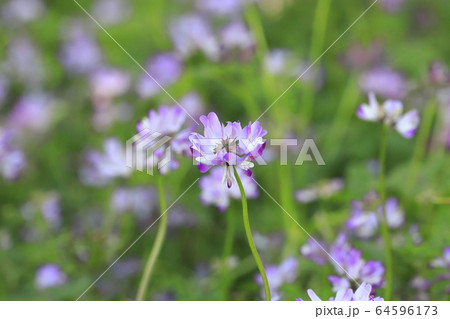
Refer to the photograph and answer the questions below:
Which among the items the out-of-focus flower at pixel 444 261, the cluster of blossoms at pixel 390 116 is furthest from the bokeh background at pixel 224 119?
the cluster of blossoms at pixel 390 116

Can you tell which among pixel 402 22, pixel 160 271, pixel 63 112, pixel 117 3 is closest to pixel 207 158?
pixel 160 271

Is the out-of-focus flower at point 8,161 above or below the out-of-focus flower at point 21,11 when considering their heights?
below

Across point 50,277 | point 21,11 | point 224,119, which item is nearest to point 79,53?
point 21,11

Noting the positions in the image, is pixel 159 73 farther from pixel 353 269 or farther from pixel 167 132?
pixel 353 269

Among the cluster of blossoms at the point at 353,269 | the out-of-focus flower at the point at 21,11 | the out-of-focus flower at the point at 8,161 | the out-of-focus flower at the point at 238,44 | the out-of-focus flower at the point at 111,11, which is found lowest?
the cluster of blossoms at the point at 353,269

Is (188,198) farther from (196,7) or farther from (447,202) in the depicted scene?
(196,7)

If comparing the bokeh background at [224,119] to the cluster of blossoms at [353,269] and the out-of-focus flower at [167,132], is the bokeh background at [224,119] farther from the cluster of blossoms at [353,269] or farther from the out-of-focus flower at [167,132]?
the out-of-focus flower at [167,132]

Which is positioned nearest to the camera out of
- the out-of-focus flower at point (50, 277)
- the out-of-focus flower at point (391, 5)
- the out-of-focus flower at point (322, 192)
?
the out-of-focus flower at point (50, 277)
